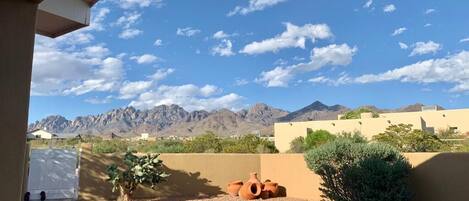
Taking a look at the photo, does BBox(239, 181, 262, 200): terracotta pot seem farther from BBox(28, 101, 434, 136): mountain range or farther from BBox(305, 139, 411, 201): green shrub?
BBox(28, 101, 434, 136): mountain range

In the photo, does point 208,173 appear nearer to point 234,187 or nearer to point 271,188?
point 234,187

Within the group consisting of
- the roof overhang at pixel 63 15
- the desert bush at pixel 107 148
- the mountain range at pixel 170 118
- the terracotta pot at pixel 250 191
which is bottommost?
the terracotta pot at pixel 250 191

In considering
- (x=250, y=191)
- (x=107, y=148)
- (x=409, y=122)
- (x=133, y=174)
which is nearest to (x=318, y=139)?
(x=409, y=122)

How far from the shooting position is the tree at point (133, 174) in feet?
39.7

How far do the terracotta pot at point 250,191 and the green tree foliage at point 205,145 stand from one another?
645 cm

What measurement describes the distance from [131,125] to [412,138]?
368ft

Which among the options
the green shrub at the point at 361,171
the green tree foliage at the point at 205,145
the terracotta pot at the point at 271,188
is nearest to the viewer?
the green shrub at the point at 361,171

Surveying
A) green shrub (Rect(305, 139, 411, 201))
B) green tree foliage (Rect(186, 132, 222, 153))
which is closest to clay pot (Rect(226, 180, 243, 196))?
green shrub (Rect(305, 139, 411, 201))

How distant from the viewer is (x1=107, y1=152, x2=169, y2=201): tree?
1210cm

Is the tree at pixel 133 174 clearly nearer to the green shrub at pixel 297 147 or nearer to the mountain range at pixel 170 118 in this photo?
the green shrub at pixel 297 147

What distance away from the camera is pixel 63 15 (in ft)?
15.5

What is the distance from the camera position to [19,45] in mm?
3459

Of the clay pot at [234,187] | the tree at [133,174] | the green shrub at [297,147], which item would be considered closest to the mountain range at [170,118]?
the green shrub at [297,147]

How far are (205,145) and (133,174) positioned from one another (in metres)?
9.81
